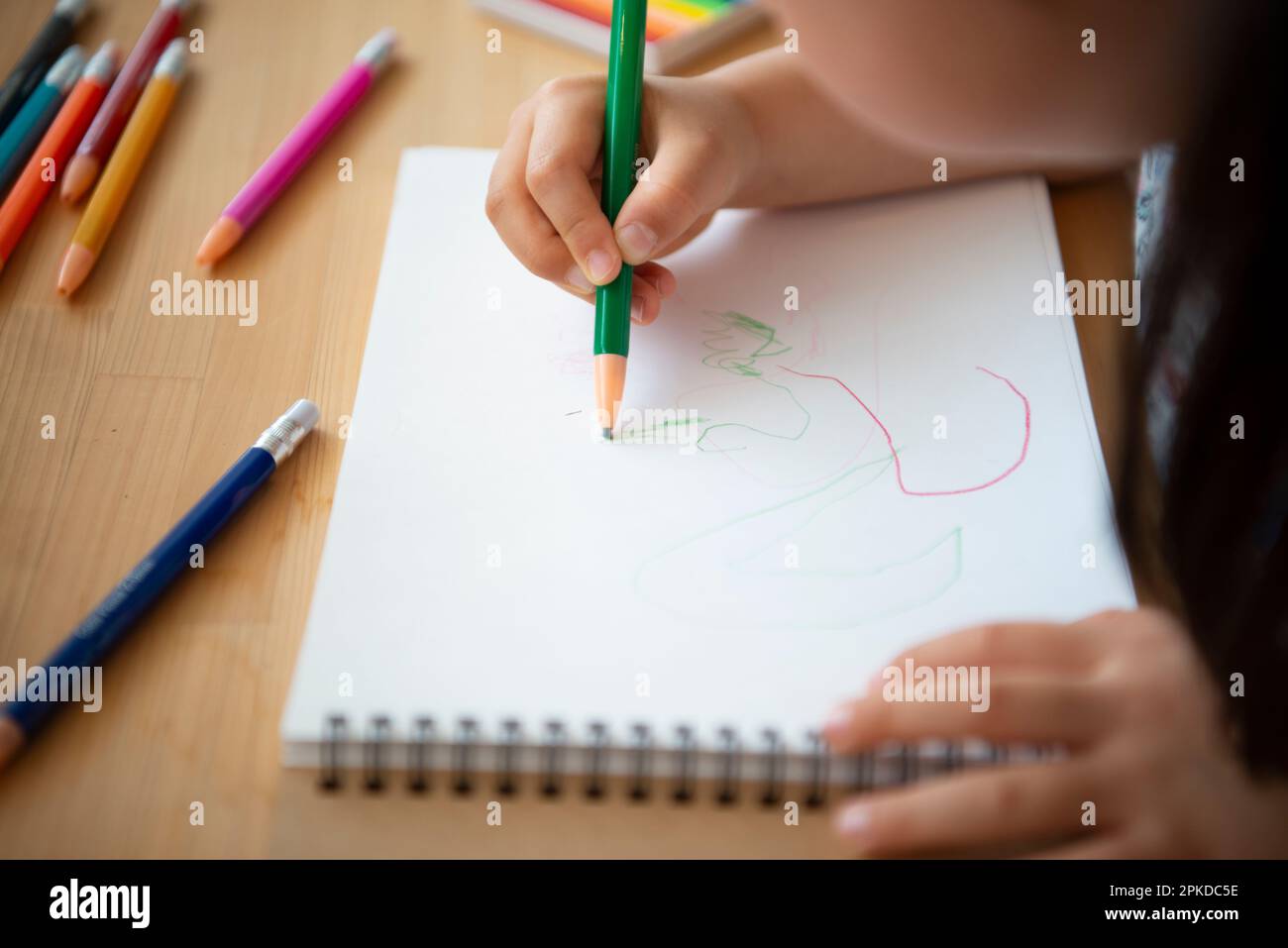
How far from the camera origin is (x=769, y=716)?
1.48 ft

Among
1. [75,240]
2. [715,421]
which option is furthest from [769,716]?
[75,240]

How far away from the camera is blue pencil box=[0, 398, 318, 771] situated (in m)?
0.46

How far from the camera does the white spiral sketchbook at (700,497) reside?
45cm

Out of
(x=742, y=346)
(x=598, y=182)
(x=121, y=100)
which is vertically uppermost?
(x=121, y=100)

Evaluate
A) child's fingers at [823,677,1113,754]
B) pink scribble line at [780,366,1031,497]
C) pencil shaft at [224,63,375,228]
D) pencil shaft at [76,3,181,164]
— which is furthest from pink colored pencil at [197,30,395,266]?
child's fingers at [823,677,1113,754]

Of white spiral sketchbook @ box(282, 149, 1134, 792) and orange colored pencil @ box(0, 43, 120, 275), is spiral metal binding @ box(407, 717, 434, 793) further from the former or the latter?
orange colored pencil @ box(0, 43, 120, 275)

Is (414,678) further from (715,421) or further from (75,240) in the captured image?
(75,240)

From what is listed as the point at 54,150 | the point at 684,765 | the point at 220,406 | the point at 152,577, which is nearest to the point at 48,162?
the point at 54,150

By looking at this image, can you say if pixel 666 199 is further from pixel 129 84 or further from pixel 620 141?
pixel 129 84

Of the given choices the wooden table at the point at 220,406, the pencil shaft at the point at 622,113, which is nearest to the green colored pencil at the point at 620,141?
the pencil shaft at the point at 622,113

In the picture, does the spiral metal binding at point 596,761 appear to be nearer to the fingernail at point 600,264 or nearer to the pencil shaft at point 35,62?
the fingernail at point 600,264

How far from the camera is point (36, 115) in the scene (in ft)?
2.39

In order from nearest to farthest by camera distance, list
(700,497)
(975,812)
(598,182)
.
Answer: (975,812), (700,497), (598,182)

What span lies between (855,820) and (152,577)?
33cm
